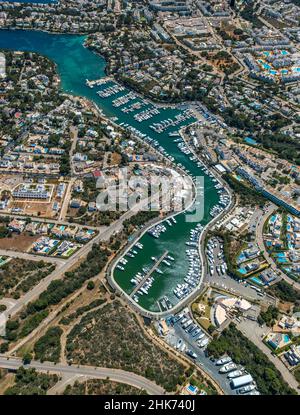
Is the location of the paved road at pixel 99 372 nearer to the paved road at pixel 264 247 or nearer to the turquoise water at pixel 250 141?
the paved road at pixel 264 247

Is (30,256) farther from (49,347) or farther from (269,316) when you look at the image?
(269,316)

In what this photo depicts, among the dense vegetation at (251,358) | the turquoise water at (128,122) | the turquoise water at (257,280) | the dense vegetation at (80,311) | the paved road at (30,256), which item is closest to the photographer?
the dense vegetation at (251,358)

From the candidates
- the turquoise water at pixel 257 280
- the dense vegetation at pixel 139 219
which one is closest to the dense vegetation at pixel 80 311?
the dense vegetation at pixel 139 219

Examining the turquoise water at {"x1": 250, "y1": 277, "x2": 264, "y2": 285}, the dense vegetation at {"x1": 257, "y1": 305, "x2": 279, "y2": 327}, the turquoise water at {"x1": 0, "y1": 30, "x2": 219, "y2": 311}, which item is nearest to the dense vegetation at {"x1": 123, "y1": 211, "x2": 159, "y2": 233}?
the turquoise water at {"x1": 0, "y1": 30, "x2": 219, "y2": 311}

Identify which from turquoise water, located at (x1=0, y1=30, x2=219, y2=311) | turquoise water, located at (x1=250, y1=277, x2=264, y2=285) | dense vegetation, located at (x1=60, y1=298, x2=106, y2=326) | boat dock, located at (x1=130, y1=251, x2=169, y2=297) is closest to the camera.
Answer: dense vegetation, located at (x1=60, y1=298, x2=106, y2=326)

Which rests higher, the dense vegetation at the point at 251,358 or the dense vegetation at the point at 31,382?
the dense vegetation at the point at 31,382

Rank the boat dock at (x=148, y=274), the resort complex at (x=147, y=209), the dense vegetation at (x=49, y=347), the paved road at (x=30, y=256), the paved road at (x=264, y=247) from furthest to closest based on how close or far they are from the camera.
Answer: the paved road at (x=264, y=247)
the paved road at (x=30, y=256)
the boat dock at (x=148, y=274)
the resort complex at (x=147, y=209)
the dense vegetation at (x=49, y=347)

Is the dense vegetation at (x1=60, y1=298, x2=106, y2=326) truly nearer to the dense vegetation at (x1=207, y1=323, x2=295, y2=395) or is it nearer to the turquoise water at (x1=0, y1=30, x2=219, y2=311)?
the turquoise water at (x1=0, y1=30, x2=219, y2=311)
